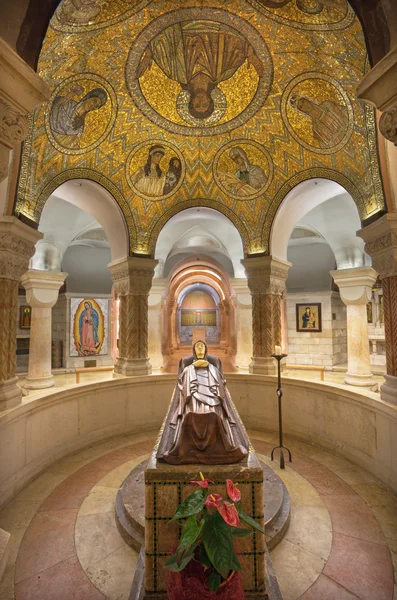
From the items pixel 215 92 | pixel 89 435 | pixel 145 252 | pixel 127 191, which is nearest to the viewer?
pixel 215 92

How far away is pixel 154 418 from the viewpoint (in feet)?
22.3

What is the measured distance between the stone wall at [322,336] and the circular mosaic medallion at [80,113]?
27.1 ft

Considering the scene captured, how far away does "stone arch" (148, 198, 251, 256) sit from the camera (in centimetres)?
734

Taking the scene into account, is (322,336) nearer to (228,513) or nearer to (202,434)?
(202,434)

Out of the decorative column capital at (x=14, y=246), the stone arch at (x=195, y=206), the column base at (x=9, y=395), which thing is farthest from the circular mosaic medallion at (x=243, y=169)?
the column base at (x=9, y=395)

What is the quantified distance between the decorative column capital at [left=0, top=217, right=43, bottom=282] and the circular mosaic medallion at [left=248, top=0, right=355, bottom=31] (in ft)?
14.3

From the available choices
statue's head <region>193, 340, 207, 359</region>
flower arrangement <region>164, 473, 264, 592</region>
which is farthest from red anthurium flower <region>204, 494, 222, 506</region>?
statue's head <region>193, 340, 207, 359</region>

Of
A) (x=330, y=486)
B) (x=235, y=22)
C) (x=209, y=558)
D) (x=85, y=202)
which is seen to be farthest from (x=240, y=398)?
(x=235, y=22)

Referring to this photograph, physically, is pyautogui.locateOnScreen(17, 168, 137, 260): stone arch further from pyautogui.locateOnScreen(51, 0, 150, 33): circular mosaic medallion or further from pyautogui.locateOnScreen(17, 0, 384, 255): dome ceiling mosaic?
pyautogui.locateOnScreen(51, 0, 150, 33): circular mosaic medallion

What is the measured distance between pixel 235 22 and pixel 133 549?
258 inches

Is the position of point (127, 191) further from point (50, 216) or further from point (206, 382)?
point (206, 382)

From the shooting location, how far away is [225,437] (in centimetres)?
274

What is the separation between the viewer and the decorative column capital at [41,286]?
674 cm

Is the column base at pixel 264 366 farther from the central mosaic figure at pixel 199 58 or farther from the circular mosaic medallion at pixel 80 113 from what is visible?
the circular mosaic medallion at pixel 80 113
